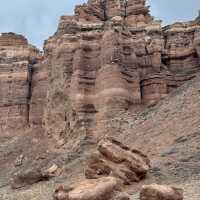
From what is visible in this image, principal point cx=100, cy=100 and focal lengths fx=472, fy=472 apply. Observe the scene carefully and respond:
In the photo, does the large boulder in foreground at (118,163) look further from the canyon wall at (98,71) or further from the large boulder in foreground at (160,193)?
the canyon wall at (98,71)

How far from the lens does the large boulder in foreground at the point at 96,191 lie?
17.7 m

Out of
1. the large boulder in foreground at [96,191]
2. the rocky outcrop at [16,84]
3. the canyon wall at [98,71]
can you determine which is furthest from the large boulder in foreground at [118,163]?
the rocky outcrop at [16,84]

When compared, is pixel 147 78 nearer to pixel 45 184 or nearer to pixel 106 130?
pixel 106 130

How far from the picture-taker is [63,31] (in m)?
52.7

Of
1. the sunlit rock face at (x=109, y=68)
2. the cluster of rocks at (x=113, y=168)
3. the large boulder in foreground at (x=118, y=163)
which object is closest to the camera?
the cluster of rocks at (x=113, y=168)

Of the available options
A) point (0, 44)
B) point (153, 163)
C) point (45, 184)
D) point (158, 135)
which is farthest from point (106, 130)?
point (0, 44)

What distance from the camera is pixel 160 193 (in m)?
17.4

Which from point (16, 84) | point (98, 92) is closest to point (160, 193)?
point (98, 92)

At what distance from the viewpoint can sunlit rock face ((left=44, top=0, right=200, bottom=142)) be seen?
4334 cm

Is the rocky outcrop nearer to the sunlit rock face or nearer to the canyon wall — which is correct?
the canyon wall

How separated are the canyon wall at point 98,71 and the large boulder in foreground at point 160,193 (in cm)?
2353

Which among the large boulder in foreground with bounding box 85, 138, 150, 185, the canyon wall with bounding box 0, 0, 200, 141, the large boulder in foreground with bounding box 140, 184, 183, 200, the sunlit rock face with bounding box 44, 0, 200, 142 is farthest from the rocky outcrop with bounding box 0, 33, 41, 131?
the large boulder in foreground with bounding box 140, 184, 183, 200

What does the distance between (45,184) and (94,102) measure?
14.7 metres

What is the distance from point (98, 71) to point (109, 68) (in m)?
1.76
